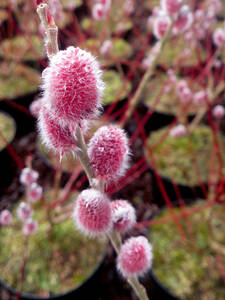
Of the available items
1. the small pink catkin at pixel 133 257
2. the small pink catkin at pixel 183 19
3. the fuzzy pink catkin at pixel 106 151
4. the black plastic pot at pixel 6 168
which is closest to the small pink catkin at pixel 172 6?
the small pink catkin at pixel 183 19

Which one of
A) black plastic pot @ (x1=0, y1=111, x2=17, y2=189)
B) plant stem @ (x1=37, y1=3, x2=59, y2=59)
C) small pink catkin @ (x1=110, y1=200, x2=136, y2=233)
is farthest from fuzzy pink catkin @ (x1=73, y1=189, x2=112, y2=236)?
black plastic pot @ (x1=0, y1=111, x2=17, y2=189)

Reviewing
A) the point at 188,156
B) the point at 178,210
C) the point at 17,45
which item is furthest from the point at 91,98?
the point at 17,45

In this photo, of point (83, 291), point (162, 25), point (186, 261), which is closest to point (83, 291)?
point (83, 291)

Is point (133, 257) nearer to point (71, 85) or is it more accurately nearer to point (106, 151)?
point (106, 151)

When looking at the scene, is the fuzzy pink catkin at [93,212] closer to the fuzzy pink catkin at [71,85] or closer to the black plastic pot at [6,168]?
the fuzzy pink catkin at [71,85]

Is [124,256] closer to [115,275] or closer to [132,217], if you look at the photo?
[132,217]

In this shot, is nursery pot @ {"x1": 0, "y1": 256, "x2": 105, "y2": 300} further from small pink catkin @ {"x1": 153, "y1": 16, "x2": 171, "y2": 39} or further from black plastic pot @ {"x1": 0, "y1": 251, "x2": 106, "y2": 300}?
small pink catkin @ {"x1": 153, "y1": 16, "x2": 171, "y2": 39}
